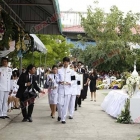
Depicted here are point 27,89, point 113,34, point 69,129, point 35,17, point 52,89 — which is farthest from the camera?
point 113,34

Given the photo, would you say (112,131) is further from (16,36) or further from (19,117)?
(16,36)

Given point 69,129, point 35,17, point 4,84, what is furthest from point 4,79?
point 35,17

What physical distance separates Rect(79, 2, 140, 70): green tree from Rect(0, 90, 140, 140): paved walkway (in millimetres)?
22208

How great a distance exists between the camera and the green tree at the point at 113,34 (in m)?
33.6

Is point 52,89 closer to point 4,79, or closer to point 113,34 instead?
point 4,79

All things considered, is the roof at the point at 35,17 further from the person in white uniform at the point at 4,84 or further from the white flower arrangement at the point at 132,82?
the white flower arrangement at the point at 132,82

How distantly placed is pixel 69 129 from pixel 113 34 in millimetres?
24793

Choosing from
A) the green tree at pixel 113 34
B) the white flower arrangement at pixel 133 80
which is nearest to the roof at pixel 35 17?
the white flower arrangement at pixel 133 80

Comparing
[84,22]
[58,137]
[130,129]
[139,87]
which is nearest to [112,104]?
[139,87]

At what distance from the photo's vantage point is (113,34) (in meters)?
33.5

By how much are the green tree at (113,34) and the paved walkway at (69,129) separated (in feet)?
72.9

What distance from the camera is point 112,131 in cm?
926

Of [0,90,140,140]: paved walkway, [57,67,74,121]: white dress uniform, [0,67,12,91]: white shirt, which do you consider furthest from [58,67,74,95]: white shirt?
[0,67,12,91]: white shirt

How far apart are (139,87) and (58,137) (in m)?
3.90
